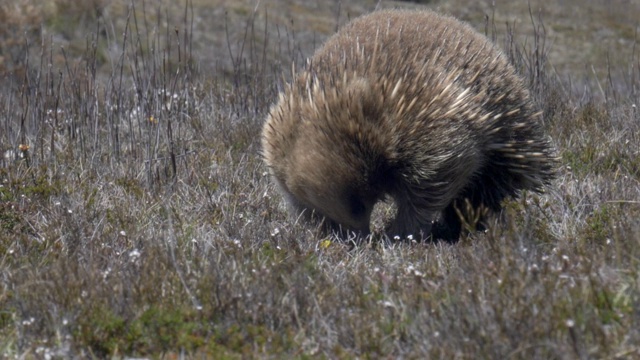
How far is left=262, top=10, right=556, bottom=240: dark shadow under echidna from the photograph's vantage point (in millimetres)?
4082

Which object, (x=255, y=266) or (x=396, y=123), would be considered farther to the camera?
(x=396, y=123)

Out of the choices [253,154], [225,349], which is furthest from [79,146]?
[225,349]

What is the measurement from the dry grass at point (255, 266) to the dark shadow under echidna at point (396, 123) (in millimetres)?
269

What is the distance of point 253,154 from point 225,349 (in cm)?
309

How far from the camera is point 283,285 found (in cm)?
342

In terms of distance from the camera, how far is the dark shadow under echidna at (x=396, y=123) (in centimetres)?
408

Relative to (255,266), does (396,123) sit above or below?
above

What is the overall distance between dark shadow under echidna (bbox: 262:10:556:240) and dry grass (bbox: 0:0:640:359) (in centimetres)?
27

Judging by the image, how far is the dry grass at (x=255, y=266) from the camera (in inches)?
114

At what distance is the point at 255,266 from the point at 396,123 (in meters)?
1.02

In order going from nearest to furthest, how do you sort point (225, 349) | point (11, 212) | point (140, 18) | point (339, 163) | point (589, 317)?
point (589, 317), point (225, 349), point (339, 163), point (11, 212), point (140, 18)

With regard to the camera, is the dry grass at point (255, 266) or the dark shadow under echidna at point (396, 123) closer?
the dry grass at point (255, 266)

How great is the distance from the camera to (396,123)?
4098 mm

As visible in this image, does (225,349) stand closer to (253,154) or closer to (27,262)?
(27,262)
